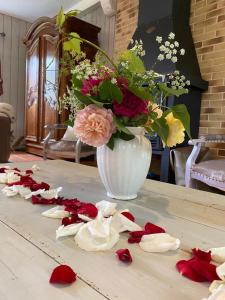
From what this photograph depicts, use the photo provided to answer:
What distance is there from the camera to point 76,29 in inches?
128

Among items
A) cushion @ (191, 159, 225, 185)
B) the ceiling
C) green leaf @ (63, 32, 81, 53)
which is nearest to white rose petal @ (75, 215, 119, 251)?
green leaf @ (63, 32, 81, 53)

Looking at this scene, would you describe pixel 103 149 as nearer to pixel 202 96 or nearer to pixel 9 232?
pixel 9 232

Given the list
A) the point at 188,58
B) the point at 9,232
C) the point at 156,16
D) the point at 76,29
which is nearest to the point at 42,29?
the point at 76,29

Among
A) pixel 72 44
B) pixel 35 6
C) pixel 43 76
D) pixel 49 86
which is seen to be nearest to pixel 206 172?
pixel 72 44

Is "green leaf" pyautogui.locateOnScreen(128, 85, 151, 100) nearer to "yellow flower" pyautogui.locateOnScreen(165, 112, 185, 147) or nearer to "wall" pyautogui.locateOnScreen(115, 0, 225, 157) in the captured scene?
"yellow flower" pyautogui.locateOnScreen(165, 112, 185, 147)

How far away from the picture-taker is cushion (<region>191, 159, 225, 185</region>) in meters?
1.56

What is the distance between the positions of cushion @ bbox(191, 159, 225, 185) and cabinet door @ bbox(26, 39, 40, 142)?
277 cm

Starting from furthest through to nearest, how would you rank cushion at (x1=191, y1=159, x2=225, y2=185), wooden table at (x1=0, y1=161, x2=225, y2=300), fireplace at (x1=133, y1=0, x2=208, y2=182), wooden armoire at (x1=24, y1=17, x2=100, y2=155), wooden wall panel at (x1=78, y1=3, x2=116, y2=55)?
wooden wall panel at (x1=78, y1=3, x2=116, y2=55)
wooden armoire at (x1=24, y1=17, x2=100, y2=155)
fireplace at (x1=133, y1=0, x2=208, y2=182)
cushion at (x1=191, y1=159, x2=225, y2=185)
wooden table at (x1=0, y1=161, x2=225, y2=300)

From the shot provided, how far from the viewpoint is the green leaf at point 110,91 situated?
67 centimetres

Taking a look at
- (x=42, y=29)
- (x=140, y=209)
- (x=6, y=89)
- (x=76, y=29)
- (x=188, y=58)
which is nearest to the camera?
(x=140, y=209)

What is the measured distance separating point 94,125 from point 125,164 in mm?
159

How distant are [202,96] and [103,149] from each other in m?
1.97

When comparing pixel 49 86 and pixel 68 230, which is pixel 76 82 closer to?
pixel 68 230

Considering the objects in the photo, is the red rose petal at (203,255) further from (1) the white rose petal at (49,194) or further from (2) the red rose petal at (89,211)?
(1) the white rose petal at (49,194)
